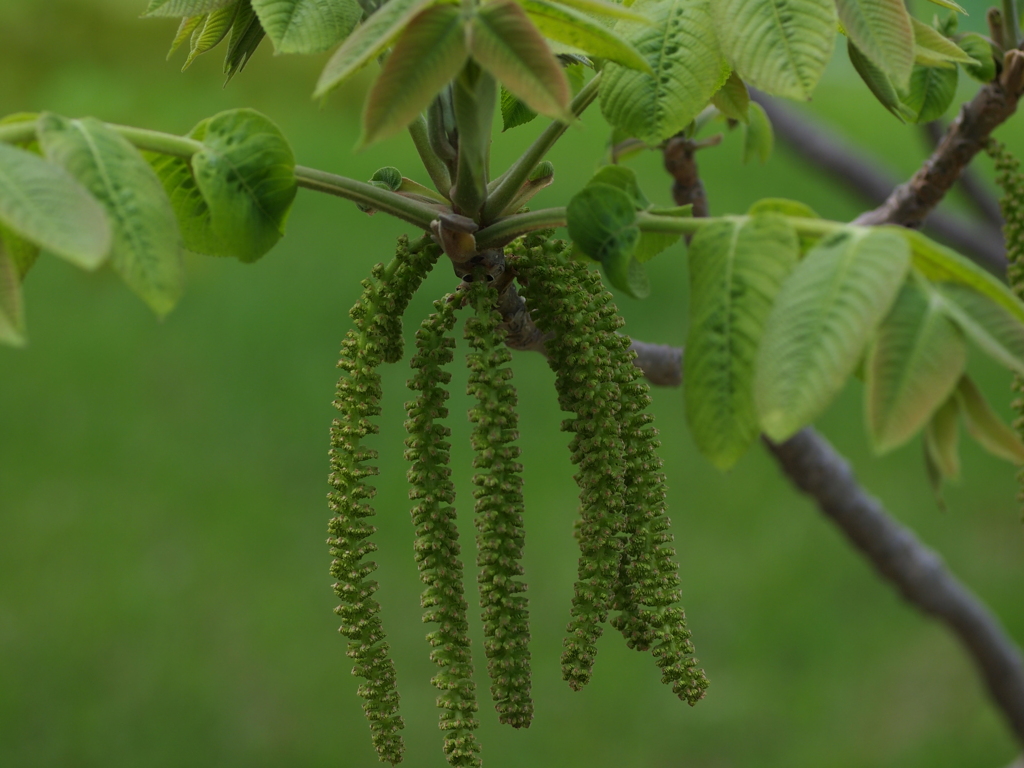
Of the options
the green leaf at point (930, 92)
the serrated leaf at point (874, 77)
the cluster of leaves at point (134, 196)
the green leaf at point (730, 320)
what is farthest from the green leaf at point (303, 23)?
the green leaf at point (930, 92)

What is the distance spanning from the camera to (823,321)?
2.35 ft

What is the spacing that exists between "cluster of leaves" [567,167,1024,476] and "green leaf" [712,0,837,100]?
0.12 metres

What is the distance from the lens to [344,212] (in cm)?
671

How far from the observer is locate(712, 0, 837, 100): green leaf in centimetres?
88

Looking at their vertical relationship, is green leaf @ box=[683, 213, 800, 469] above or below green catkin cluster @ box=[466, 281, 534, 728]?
above

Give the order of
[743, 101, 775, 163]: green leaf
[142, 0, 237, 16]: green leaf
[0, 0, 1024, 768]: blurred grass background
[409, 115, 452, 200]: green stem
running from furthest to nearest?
[0, 0, 1024, 768]: blurred grass background < [743, 101, 775, 163]: green leaf < [409, 115, 452, 200]: green stem < [142, 0, 237, 16]: green leaf

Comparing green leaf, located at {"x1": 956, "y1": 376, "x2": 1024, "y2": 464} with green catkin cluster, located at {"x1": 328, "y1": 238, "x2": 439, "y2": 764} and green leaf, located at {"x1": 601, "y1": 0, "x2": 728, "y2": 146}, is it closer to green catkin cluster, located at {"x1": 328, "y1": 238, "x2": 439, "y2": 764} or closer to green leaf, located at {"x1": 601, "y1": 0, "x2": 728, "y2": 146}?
green leaf, located at {"x1": 601, "y1": 0, "x2": 728, "y2": 146}

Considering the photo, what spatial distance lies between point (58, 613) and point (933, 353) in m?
4.31

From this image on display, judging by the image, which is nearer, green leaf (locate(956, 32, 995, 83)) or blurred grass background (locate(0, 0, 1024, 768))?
green leaf (locate(956, 32, 995, 83))

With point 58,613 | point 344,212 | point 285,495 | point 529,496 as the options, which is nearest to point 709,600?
point 529,496

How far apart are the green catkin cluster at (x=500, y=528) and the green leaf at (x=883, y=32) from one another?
422 millimetres

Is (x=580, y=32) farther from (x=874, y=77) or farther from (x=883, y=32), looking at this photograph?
(x=874, y=77)

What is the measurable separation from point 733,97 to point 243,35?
536 millimetres

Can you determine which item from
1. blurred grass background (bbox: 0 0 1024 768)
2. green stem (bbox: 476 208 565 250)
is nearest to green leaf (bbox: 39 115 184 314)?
green stem (bbox: 476 208 565 250)
